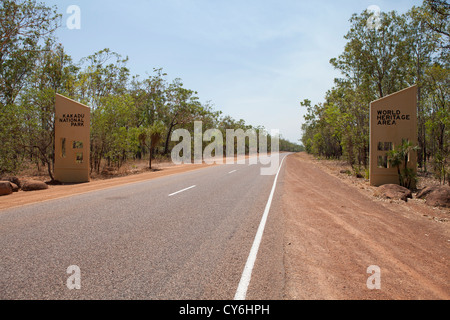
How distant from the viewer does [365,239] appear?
5.42 metres

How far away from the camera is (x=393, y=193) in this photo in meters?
10.5

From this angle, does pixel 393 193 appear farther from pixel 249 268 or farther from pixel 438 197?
pixel 249 268

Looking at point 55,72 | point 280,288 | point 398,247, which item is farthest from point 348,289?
point 55,72

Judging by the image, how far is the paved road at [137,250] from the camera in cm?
321

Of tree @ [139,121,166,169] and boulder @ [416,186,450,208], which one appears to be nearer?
boulder @ [416,186,450,208]

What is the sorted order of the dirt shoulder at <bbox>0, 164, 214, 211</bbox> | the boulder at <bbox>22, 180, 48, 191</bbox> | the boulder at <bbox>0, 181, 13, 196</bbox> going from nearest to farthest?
1. the dirt shoulder at <bbox>0, 164, 214, 211</bbox>
2. the boulder at <bbox>0, 181, 13, 196</bbox>
3. the boulder at <bbox>22, 180, 48, 191</bbox>

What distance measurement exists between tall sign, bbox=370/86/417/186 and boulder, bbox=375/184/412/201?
6.21 feet

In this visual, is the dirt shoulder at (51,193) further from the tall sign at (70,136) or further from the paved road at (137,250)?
the tall sign at (70,136)

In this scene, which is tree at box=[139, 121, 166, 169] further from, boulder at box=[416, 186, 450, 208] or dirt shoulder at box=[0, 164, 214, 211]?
boulder at box=[416, 186, 450, 208]

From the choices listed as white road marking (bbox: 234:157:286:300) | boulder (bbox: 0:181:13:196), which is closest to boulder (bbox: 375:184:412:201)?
white road marking (bbox: 234:157:286:300)

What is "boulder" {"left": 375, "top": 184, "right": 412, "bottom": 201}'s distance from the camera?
33.3 ft

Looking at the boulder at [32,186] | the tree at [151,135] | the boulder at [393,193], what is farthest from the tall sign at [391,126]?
the tree at [151,135]

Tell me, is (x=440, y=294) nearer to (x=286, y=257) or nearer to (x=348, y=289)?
(x=348, y=289)
